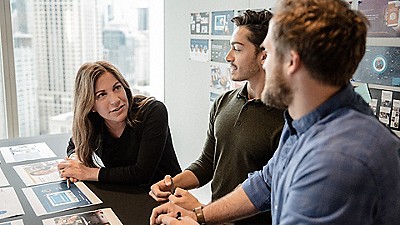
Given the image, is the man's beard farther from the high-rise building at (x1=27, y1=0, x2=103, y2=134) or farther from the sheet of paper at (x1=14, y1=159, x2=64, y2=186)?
the high-rise building at (x1=27, y1=0, x2=103, y2=134)

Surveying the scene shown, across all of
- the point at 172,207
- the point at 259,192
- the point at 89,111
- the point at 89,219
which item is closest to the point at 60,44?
the point at 89,111

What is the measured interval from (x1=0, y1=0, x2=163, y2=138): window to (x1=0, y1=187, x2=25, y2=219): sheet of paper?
2.06 meters

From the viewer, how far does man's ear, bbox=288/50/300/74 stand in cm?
93

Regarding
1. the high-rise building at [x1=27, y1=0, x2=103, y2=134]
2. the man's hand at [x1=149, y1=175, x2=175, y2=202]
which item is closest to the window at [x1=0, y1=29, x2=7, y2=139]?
the high-rise building at [x1=27, y1=0, x2=103, y2=134]

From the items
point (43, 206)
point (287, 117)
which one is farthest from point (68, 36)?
point (287, 117)

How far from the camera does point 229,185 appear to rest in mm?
1805

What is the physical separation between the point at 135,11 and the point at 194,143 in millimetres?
1514

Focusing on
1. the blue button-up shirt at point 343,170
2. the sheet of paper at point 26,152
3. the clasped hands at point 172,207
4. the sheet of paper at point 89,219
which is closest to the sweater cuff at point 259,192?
the clasped hands at point 172,207

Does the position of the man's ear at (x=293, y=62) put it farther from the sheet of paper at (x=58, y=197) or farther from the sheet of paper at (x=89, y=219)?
the sheet of paper at (x=58, y=197)

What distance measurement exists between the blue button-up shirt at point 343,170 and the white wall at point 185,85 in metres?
2.30

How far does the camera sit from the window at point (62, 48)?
363 centimetres

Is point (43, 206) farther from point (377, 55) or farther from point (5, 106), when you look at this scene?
point (5, 106)

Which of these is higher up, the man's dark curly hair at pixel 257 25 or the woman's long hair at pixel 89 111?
the man's dark curly hair at pixel 257 25

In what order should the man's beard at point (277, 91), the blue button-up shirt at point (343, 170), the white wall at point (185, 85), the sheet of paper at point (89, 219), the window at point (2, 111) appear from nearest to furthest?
the blue button-up shirt at point (343, 170)
the man's beard at point (277, 91)
the sheet of paper at point (89, 219)
the white wall at point (185, 85)
the window at point (2, 111)
